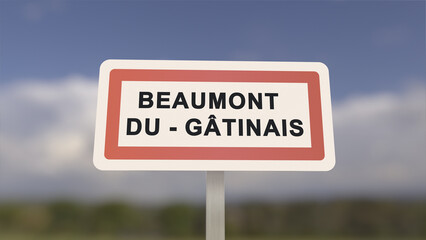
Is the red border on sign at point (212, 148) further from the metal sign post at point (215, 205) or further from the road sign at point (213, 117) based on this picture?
the metal sign post at point (215, 205)

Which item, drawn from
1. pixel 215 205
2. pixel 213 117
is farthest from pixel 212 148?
pixel 215 205

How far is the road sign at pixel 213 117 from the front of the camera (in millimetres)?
1770

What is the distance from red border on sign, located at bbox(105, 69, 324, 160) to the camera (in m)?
1.77

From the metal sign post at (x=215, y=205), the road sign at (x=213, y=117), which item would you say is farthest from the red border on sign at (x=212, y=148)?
the metal sign post at (x=215, y=205)

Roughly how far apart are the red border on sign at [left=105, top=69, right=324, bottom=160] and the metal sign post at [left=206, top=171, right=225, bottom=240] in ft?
0.35

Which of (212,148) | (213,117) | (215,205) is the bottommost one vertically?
(215,205)

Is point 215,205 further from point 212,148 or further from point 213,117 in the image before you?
point 213,117

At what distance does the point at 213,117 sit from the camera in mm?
1807

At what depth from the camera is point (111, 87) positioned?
1886 mm

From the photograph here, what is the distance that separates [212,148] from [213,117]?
0.17m

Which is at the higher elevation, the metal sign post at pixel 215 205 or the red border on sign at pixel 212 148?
the red border on sign at pixel 212 148

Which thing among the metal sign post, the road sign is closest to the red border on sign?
the road sign

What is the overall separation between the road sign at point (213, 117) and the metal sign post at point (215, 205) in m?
0.06
